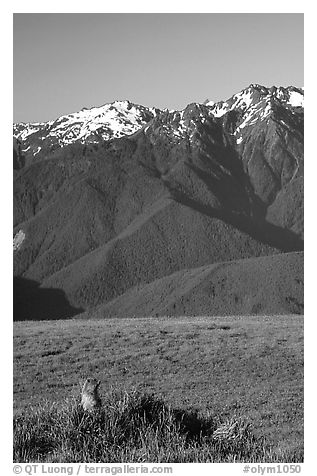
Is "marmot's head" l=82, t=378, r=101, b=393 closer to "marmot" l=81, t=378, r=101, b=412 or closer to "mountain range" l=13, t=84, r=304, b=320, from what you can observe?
"marmot" l=81, t=378, r=101, b=412

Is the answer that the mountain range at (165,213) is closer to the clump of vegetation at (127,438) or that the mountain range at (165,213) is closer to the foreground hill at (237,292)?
the foreground hill at (237,292)

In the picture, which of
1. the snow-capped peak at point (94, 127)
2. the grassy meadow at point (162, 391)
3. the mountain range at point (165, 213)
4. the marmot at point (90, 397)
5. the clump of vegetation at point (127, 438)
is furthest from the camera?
the snow-capped peak at point (94, 127)

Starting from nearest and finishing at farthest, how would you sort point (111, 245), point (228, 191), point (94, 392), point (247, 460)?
point (247, 460), point (94, 392), point (111, 245), point (228, 191)

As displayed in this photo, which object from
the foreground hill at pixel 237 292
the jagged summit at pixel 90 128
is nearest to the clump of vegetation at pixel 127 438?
the foreground hill at pixel 237 292

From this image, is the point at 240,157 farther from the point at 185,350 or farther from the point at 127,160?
→ the point at 185,350

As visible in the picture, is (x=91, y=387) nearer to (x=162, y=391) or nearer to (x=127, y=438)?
(x=127, y=438)
